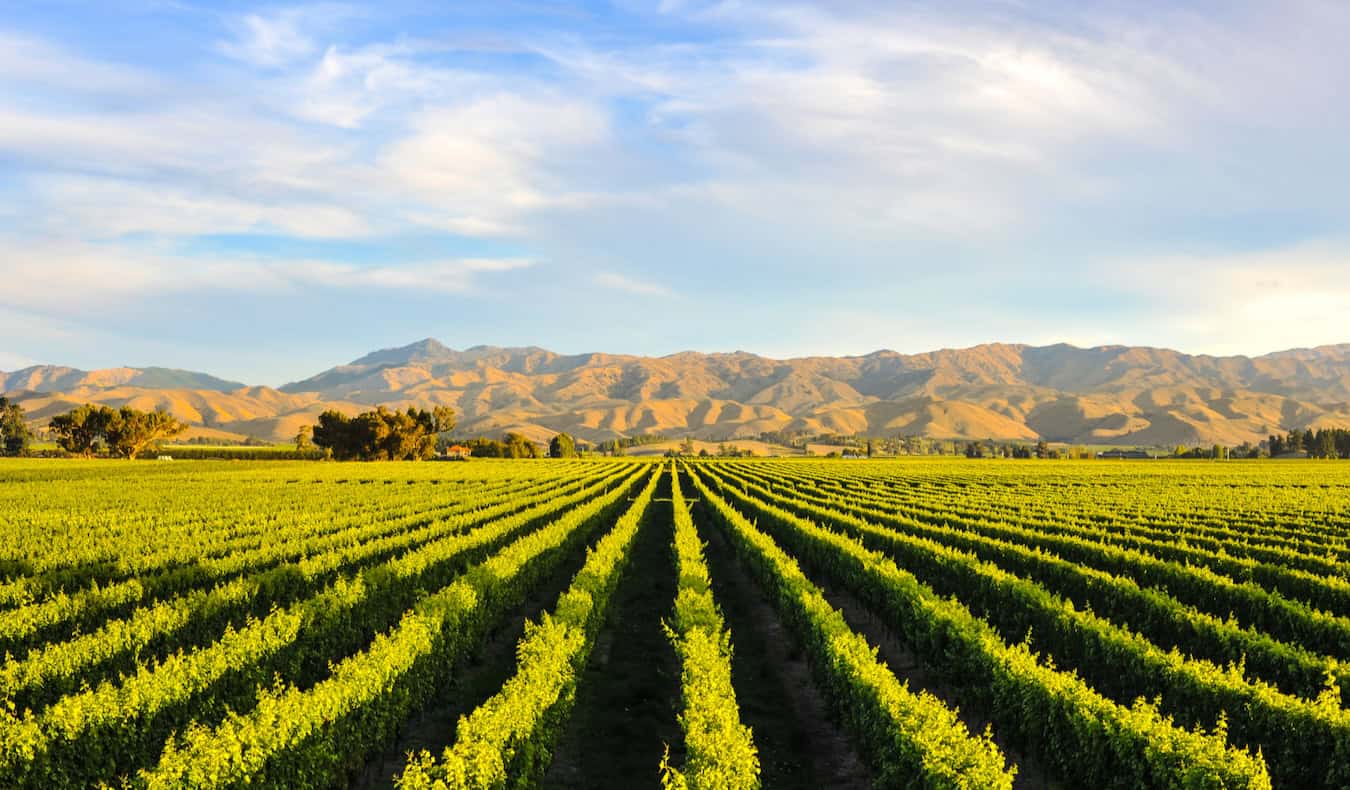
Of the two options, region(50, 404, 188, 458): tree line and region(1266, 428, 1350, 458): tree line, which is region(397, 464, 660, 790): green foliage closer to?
region(50, 404, 188, 458): tree line

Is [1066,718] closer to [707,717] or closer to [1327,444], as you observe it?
[707,717]

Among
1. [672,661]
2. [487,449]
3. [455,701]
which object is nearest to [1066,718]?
[672,661]

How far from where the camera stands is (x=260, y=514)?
3759 cm

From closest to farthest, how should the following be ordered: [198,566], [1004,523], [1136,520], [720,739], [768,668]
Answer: [720,739] → [768,668] → [198,566] → [1004,523] → [1136,520]

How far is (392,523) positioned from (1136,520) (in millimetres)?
34413

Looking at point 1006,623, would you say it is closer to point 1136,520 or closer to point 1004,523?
point 1004,523

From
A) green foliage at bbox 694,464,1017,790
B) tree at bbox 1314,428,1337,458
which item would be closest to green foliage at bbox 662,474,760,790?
green foliage at bbox 694,464,1017,790

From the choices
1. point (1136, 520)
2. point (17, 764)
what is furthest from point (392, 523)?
point (1136, 520)

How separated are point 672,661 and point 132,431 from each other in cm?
14663

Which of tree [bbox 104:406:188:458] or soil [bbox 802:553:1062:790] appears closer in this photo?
soil [bbox 802:553:1062:790]

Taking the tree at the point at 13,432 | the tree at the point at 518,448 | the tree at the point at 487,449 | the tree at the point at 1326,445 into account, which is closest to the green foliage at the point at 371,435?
the tree at the point at 518,448

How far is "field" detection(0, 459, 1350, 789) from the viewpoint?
925 centimetres

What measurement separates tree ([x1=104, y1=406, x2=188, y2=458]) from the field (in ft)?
383

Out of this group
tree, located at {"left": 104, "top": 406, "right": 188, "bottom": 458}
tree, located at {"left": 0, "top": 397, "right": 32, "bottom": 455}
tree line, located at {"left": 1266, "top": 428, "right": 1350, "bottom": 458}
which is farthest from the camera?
tree line, located at {"left": 1266, "top": 428, "right": 1350, "bottom": 458}
